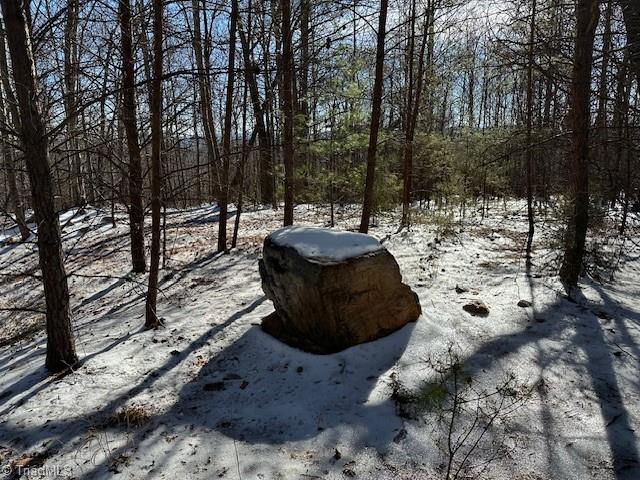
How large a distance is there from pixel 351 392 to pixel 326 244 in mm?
1697

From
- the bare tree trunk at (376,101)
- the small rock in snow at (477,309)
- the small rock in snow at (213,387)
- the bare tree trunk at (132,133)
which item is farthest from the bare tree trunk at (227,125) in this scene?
the small rock in snow at (477,309)

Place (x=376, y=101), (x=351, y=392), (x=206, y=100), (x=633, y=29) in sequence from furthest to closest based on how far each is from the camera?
(x=206, y=100)
(x=376, y=101)
(x=633, y=29)
(x=351, y=392)

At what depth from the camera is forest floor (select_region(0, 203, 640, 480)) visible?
3225mm

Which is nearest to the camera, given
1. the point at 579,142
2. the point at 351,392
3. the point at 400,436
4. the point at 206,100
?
the point at 400,436

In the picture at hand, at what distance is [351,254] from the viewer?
15.4ft

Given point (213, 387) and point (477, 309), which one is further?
point (477, 309)

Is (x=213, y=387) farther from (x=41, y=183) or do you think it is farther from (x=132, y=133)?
(x=132, y=133)

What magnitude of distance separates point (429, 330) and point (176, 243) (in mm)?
7857

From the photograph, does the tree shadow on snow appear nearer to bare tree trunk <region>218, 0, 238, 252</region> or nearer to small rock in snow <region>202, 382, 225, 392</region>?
small rock in snow <region>202, 382, 225, 392</region>

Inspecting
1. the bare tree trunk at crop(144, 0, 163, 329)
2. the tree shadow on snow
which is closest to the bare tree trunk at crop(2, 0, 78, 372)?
the bare tree trunk at crop(144, 0, 163, 329)

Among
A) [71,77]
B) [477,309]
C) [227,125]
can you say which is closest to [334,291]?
[477,309]

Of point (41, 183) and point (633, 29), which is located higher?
point (633, 29)

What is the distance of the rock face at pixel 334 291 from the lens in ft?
15.1

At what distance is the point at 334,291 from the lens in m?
4.55
